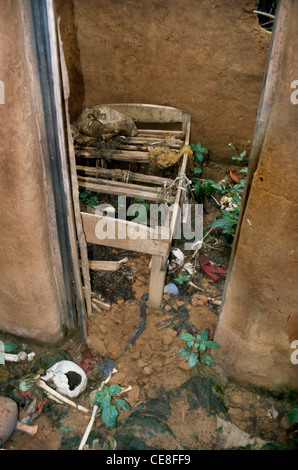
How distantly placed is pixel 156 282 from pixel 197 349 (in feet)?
2.27

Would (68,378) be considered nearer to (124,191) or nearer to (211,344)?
(211,344)

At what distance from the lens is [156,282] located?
314 centimetres

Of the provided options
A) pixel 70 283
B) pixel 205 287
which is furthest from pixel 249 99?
pixel 70 283

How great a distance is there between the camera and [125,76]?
194 inches

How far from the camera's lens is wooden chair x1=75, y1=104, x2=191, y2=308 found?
9.09ft

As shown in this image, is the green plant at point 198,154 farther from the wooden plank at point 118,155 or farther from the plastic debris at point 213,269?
the plastic debris at point 213,269

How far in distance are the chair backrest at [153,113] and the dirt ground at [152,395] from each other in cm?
263

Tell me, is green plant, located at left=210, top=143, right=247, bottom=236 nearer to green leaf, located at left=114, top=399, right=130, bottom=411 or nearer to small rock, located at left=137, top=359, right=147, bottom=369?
small rock, located at left=137, top=359, right=147, bottom=369

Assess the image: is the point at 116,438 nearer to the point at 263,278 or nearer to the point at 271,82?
the point at 263,278

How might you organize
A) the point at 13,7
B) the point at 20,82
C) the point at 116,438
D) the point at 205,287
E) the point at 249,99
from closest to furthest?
1. the point at 13,7
2. the point at 20,82
3. the point at 116,438
4. the point at 205,287
5. the point at 249,99

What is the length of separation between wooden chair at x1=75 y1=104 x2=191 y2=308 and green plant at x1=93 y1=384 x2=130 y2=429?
924 millimetres

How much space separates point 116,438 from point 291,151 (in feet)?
7.30

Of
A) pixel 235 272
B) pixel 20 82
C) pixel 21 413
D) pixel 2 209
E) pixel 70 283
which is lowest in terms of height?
pixel 21 413

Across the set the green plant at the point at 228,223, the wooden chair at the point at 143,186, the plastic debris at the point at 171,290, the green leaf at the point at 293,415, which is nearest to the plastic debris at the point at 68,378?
the wooden chair at the point at 143,186
